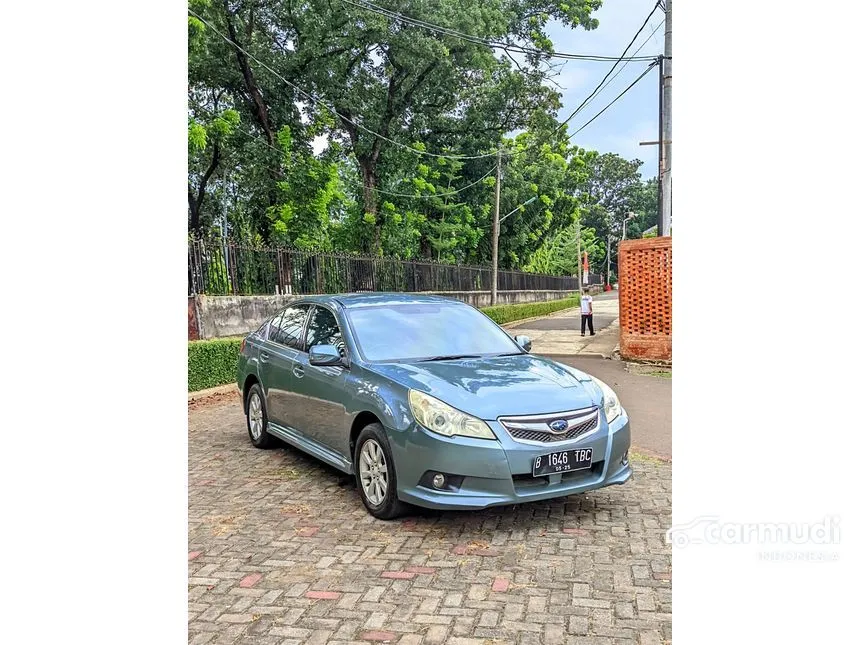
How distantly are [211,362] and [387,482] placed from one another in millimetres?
6768

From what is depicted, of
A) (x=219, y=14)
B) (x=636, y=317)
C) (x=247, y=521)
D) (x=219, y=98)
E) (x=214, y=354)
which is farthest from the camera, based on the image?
(x=219, y=98)

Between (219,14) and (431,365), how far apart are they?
20.0 metres

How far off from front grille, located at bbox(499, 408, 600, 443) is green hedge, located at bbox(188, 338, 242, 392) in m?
7.03

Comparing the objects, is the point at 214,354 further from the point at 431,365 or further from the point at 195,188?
the point at 195,188

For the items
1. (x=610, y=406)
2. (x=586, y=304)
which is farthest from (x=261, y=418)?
(x=586, y=304)

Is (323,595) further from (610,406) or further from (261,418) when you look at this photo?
(261,418)

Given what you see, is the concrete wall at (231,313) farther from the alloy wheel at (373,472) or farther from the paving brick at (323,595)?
the paving brick at (323,595)

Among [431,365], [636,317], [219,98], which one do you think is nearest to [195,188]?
[219,98]

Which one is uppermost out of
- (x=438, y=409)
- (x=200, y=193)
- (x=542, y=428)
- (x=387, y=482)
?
(x=200, y=193)

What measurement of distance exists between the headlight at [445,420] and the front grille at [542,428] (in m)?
0.14

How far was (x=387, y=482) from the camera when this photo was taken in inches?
175

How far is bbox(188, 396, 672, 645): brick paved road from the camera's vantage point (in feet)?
10.2

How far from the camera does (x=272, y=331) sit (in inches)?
261

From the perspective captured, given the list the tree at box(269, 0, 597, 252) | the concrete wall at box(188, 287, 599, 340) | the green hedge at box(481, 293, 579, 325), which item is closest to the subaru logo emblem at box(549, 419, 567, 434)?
the concrete wall at box(188, 287, 599, 340)
